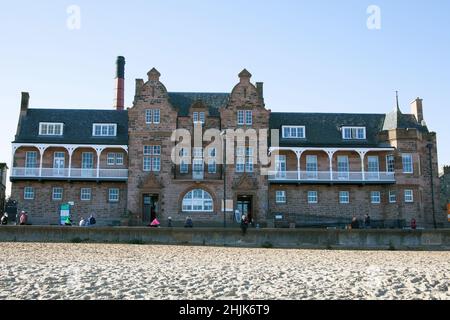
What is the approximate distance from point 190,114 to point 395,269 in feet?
87.3

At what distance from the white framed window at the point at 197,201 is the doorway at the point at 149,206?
2.30 m

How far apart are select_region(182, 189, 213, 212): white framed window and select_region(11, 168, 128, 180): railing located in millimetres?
5278

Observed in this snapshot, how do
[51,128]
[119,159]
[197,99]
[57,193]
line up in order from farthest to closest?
1. [197,99]
2. [51,128]
3. [119,159]
4. [57,193]

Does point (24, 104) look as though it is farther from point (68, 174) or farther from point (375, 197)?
point (375, 197)

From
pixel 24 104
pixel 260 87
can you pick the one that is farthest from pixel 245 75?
pixel 24 104

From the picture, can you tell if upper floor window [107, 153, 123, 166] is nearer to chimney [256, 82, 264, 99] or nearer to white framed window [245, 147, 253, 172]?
white framed window [245, 147, 253, 172]

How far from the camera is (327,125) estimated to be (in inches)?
1761

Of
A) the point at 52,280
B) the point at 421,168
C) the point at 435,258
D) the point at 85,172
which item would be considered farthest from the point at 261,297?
the point at 421,168

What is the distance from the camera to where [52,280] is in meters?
14.4

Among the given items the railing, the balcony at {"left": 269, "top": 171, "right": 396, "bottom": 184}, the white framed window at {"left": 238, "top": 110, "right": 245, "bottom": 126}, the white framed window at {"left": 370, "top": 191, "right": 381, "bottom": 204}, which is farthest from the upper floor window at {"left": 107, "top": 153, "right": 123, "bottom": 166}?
the white framed window at {"left": 370, "top": 191, "right": 381, "bottom": 204}

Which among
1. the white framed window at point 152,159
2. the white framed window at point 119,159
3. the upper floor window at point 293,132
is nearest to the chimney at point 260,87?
the upper floor window at point 293,132

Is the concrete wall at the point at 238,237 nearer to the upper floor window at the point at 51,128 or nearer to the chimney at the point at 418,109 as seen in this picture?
the upper floor window at the point at 51,128

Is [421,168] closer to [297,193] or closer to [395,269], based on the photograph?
[297,193]

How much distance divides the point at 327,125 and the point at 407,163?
24.6ft
